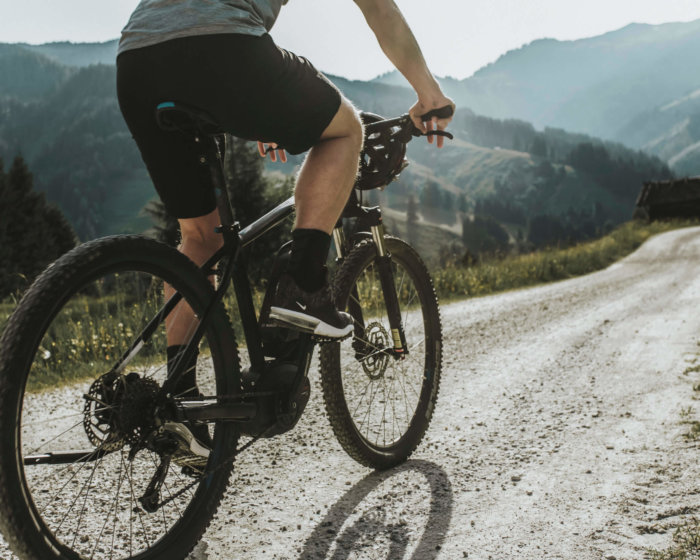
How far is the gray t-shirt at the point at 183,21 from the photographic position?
5.87 feet

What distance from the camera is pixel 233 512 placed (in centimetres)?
243

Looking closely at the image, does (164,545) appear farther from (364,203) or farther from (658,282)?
(658,282)

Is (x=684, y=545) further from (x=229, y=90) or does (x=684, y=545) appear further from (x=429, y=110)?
(x=229, y=90)

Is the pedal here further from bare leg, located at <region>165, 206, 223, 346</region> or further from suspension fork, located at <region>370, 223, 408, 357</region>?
suspension fork, located at <region>370, 223, 408, 357</region>

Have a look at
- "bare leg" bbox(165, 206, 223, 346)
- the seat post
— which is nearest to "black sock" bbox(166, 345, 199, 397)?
"bare leg" bbox(165, 206, 223, 346)

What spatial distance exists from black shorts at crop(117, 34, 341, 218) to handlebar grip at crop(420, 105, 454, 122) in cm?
65

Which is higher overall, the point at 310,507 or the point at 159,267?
the point at 159,267

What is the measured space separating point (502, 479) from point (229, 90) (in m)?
1.98

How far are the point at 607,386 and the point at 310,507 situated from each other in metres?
2.55

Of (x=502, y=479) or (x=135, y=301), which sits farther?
(x=135, y=301)

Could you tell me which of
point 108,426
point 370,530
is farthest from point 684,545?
point 108,426

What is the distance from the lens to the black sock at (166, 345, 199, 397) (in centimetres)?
199

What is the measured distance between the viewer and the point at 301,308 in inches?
84.0

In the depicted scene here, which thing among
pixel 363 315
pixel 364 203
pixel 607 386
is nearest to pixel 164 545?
pixel 363 315
